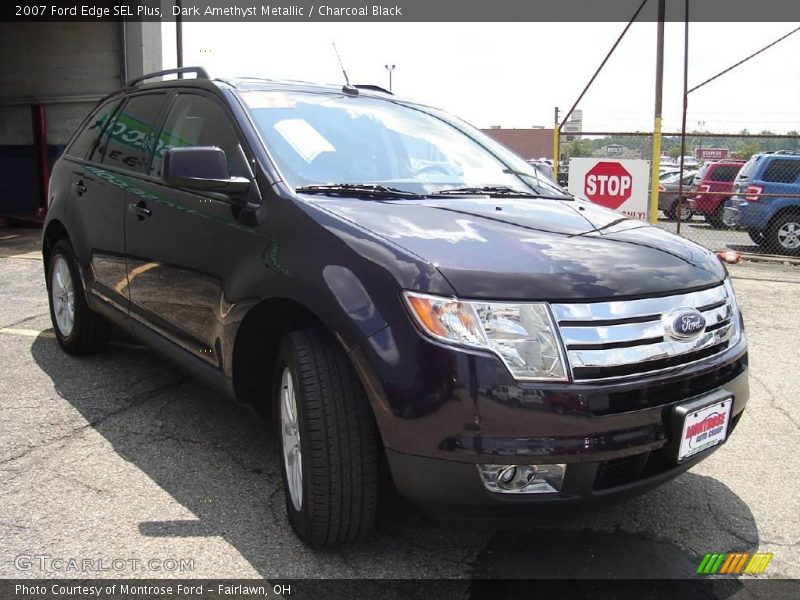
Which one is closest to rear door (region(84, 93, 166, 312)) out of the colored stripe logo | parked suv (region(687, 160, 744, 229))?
the colored stripe logo

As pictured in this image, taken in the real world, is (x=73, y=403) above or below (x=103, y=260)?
below

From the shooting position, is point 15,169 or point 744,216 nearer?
point 744,216

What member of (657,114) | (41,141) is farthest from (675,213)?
(41,141)

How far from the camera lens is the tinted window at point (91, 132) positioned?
4.59 m

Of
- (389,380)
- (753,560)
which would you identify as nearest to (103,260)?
(389,380)

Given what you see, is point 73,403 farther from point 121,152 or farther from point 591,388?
point 591,388

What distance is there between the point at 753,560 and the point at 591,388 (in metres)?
1.12

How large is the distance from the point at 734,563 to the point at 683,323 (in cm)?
96

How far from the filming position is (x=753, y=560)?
265 centimetres

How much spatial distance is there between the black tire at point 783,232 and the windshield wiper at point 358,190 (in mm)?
10905

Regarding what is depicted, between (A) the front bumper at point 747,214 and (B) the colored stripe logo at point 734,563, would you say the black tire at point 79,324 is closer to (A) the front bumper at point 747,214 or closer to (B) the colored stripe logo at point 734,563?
(B) the colored stripe logo at point 734,563

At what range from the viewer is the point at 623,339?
2213 mm

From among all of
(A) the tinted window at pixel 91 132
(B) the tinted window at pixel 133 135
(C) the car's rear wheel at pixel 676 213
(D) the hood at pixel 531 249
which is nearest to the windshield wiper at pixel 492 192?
(D) the hood at pixel 531 249

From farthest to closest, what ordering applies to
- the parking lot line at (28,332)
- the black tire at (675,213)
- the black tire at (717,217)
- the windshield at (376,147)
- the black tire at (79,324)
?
the black tire at (675,213), the black tire at (717,217), the parking lot line at (28,332), the black tire at (79,324), the windshield at (376,147)
